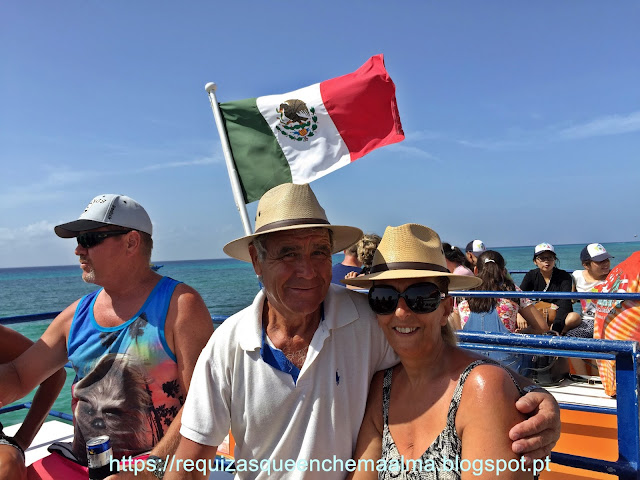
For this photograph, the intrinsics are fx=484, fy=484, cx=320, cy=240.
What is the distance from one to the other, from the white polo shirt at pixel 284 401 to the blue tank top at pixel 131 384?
0.38 metres

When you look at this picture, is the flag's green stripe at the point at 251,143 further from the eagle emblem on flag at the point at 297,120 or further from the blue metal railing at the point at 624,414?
the blue metal railing at the point at 624,414

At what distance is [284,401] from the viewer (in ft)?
6.15

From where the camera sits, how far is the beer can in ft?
6.11

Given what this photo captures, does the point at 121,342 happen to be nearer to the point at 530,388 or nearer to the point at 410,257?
the point at 410,257

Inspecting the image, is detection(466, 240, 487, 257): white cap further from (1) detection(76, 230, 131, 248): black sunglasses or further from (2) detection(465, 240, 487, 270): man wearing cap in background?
(1) detection(76, 230, 131, 248): black sunglasses

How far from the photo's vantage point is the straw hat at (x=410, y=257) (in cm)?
183

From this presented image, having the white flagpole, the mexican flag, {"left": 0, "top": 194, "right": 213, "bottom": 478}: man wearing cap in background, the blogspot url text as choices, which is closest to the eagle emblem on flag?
the mexican flag

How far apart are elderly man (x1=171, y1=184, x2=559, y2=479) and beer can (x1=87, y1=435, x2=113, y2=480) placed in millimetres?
274

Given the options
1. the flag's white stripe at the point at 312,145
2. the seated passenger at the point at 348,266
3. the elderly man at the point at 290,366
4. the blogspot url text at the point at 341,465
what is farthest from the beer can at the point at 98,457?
the seated passenger at the point at 348,266

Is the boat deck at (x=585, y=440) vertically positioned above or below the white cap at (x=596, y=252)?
below

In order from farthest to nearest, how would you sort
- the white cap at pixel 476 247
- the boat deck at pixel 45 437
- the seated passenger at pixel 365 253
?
the white cap at pixel 476 247, the seated passenger at pixel 365 253, the boat deck at pixel 45 437

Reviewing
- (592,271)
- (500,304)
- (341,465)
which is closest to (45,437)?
(341,465)

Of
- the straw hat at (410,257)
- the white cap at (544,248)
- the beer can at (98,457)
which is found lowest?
the beer can at (98,457)

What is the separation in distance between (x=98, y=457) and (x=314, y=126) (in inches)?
149
